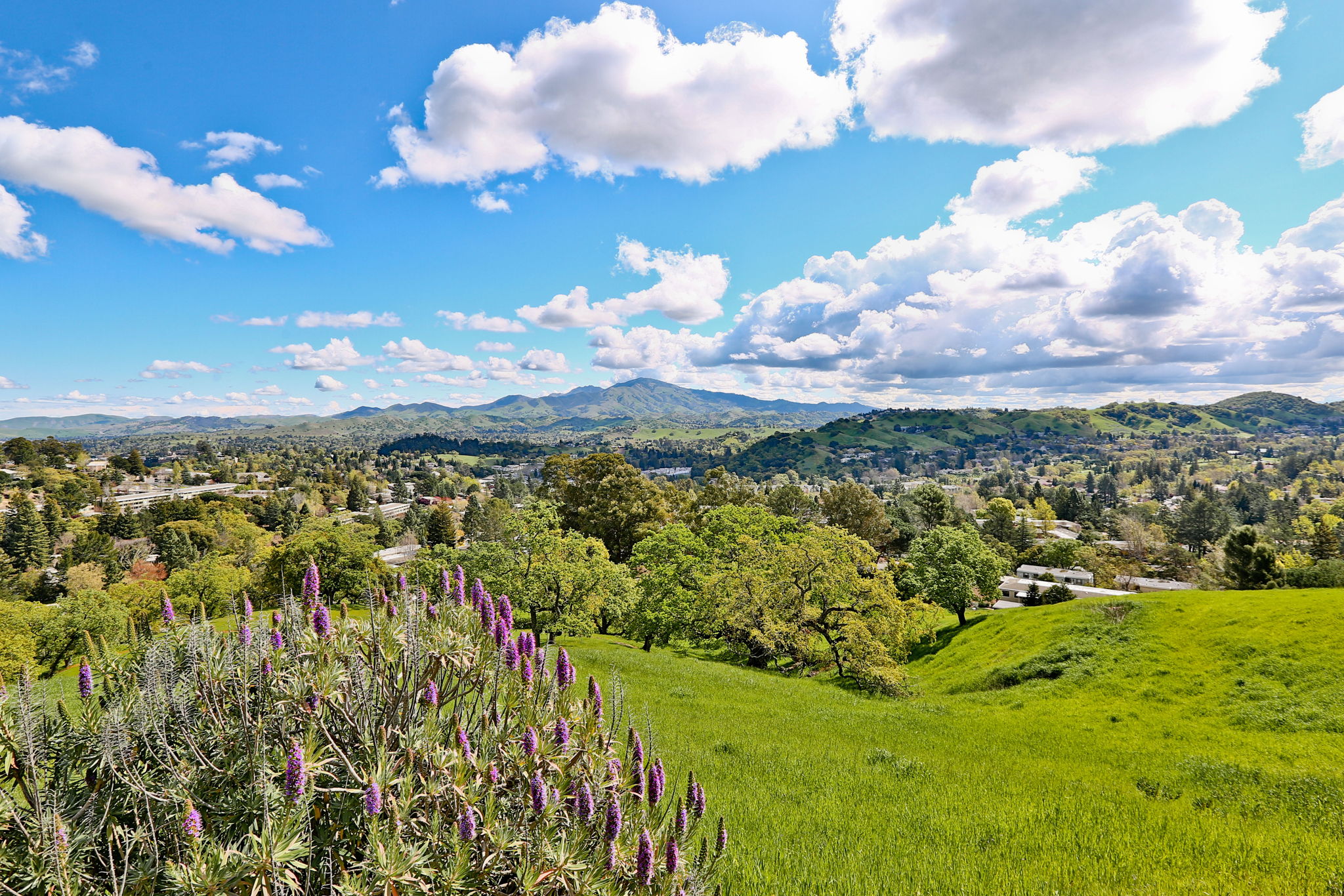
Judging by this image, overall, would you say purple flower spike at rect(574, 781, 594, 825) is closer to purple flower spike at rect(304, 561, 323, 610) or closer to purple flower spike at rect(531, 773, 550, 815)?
purple flower spike at rect(531, 773, 550, 815)

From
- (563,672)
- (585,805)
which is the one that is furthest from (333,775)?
(585,805)

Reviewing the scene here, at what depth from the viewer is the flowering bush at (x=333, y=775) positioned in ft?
10.7

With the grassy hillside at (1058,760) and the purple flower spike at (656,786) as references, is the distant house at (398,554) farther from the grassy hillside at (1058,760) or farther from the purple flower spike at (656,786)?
the purple flower spike at (656,786)

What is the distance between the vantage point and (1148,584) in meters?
64.2

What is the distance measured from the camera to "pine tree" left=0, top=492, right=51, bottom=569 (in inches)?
2530

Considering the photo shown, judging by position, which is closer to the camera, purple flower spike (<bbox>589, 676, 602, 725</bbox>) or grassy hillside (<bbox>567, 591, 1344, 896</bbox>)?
purple flower spike (<bbox>589, 676, 602, 725</bbox>)

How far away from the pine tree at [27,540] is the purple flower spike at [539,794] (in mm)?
98396

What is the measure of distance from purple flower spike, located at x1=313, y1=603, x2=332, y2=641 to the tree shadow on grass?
3910 cm

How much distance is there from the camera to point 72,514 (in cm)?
9019

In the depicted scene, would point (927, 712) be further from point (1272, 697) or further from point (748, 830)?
point (748, 830)

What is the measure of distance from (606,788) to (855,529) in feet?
212

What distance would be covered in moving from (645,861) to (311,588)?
402cm

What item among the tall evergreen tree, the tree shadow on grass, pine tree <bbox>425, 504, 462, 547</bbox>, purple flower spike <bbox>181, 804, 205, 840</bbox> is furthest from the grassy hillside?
pine tree <bbox>425, 504, 462, 547</bbox>

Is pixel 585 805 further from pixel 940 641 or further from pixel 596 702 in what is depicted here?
pixel 940 641
